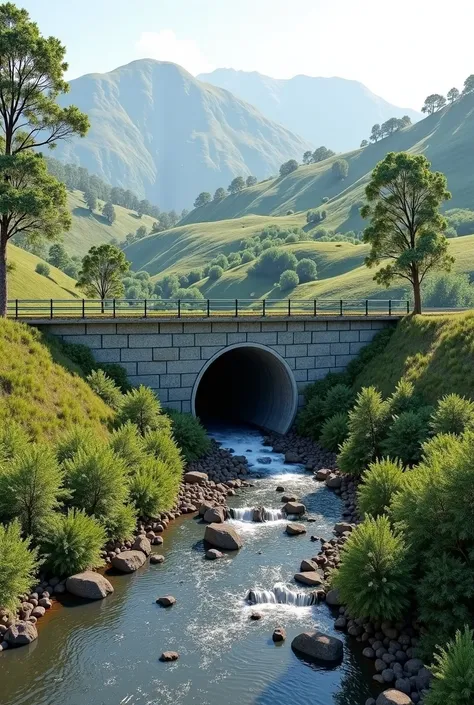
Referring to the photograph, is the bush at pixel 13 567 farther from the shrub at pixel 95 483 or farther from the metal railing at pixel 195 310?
the metal railing at pixel 195 310

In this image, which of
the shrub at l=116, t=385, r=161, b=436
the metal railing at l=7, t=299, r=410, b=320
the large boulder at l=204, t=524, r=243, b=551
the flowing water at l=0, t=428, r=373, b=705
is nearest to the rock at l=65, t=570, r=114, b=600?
the flowing water at l=0, t=428, r=373, b=705

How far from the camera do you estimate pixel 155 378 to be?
3588cm

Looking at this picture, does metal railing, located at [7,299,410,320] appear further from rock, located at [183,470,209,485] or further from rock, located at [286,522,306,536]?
rock, located at [286,522,306,536]

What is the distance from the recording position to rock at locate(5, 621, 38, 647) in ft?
55.6

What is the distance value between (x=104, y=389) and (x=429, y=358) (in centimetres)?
1839

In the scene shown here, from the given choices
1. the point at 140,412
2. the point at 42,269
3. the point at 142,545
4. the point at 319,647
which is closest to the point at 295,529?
the point at 142,545

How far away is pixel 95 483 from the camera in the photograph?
22.2 meters

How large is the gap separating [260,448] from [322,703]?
23.2 metres

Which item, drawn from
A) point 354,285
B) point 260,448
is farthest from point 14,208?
point 354,285

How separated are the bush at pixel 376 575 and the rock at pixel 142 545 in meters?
7.85

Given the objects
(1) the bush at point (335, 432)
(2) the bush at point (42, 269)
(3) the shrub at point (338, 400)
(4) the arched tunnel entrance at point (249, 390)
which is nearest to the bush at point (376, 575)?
(1) the bush at point (335, 432)

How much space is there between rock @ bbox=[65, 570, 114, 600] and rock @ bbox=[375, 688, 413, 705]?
9038 millimetres

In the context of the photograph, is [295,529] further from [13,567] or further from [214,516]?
[13,567]

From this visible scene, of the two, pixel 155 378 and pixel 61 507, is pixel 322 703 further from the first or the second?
pixel 155 378
